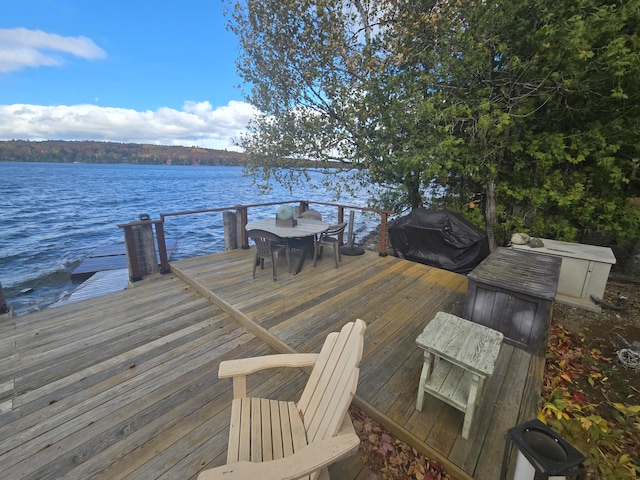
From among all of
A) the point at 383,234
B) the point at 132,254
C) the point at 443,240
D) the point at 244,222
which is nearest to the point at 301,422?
the point at 132,254

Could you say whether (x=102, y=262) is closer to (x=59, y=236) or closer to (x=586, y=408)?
(x=59, y=236)

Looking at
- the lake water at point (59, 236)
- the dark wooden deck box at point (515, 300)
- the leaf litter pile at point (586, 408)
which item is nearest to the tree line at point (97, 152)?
the lake water at point (59, 236)

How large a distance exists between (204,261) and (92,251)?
8156mm

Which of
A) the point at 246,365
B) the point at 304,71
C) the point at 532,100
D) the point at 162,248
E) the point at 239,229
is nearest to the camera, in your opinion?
the point at 246,365

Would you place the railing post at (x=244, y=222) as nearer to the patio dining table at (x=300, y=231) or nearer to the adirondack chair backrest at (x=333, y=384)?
the patio dining table at (x=300, y=231)

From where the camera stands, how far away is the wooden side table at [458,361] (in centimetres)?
150

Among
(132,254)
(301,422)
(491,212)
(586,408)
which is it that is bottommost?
(586,408)

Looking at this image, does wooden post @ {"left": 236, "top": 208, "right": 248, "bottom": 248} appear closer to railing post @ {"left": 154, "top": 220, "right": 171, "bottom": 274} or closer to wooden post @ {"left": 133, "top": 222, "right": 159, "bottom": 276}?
railing post @ {"left": 154, "top": 220, "right": 171, "bottom": 274}

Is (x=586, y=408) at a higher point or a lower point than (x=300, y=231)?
lower

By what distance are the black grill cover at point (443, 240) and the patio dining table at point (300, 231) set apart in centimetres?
168

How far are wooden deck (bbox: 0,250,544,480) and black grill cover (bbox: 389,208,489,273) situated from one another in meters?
0.99

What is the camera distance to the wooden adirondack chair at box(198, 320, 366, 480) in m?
0.90

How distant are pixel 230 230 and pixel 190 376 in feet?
11.1

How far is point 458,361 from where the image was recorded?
1.53m
